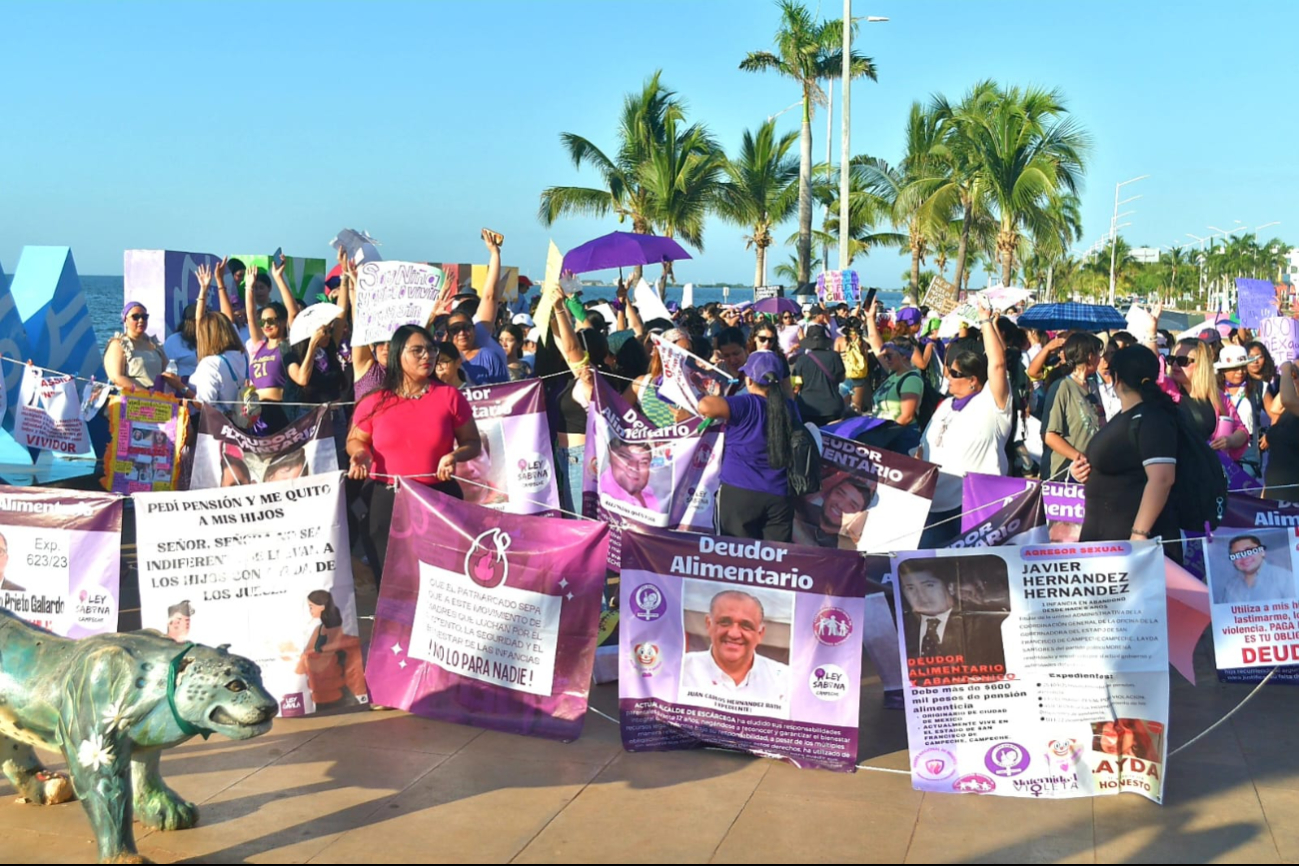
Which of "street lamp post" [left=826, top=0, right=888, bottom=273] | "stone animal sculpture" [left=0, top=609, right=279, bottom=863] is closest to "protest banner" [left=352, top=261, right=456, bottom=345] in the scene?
"stone animal sculpture" [left=0, top=609, right=279, bottom=863]

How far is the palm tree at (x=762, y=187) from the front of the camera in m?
39.9

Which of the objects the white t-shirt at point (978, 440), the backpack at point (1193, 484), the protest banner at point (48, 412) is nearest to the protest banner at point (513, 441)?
the white t-shirt at point (978, 440)

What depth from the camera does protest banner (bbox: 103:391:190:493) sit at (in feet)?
27.3

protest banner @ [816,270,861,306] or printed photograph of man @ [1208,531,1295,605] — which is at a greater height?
protest banner @ [816,270,861,306]

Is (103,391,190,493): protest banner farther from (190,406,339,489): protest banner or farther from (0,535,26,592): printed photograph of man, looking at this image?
(0,535,26,592): printed photograph of man

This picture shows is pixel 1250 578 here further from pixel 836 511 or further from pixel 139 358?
pixel 139 358

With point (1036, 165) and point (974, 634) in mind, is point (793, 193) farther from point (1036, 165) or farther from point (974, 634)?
point (974, 634)

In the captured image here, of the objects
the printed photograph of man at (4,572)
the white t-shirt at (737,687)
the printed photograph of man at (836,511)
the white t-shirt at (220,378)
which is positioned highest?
the white t-shirt at (220,378)

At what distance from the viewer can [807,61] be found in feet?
117

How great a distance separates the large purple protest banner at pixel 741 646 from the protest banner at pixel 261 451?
10.5ft

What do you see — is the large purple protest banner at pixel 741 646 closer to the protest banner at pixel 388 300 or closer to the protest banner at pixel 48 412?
the protest banner at pixel 388 300

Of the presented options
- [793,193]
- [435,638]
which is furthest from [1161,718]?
[793,193]

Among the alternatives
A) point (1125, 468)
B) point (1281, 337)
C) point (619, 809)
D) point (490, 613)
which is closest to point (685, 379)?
point (490, 613)

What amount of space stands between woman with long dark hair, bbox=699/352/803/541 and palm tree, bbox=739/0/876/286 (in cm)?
2980
